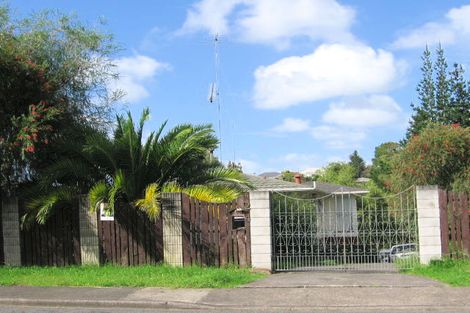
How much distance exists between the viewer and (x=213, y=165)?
16312 mm

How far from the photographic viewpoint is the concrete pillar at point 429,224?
1321 cm

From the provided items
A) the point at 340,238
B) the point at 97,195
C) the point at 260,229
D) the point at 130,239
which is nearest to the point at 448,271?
the point at 340,238

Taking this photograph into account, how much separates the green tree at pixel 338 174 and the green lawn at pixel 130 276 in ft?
135

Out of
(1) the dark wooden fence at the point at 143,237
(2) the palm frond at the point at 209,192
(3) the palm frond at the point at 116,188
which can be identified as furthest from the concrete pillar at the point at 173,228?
(3) the palm frond at the point at 116,188

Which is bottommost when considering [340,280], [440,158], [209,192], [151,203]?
[340,280]

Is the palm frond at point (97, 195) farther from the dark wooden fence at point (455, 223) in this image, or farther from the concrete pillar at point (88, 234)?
the dark wooden fence at point (455, 223)

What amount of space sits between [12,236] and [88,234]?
202 cm

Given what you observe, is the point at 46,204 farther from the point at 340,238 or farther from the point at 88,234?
the point at 340,238

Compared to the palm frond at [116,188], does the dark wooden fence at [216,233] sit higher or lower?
lower

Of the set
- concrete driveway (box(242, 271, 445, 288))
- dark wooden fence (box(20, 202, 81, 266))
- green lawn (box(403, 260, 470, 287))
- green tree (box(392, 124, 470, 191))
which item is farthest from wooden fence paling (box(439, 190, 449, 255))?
dark wooden fence (box(20, 202, 81, 266))

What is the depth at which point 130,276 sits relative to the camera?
12.5 metres

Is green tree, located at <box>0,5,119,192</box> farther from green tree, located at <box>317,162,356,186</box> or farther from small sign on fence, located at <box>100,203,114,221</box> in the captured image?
green tree, located at <box>317,162,356,186</box>

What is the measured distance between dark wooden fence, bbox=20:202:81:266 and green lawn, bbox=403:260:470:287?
798cm

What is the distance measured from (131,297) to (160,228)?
4.06 meters
